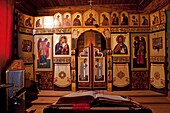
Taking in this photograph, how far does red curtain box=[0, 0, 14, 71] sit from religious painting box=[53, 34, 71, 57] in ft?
6.19

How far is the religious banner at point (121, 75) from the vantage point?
286 inches

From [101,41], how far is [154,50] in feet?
7.55

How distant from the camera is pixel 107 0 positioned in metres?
7.92

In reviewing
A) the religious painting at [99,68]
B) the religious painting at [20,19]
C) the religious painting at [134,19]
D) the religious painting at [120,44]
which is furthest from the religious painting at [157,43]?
the religious painting at [20,19]

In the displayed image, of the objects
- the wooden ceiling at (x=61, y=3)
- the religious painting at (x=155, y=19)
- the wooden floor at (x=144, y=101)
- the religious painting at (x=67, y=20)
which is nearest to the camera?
the wooden floor at (x=144, y=101)

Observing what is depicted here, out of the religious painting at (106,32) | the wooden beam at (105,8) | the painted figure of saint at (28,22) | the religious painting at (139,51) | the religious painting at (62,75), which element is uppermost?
the wooden beam at (105,8)

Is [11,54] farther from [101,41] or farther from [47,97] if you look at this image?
[101,41]

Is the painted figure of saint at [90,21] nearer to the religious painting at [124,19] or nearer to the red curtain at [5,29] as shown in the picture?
the religious painting at [124,19]

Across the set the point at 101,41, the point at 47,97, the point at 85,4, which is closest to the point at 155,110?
the point at 47,97

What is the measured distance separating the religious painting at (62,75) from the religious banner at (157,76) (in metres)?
2.89

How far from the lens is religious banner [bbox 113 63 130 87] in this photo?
725cm

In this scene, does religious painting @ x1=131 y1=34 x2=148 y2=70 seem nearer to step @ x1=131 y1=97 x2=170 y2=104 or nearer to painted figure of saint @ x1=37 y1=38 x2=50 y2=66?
step @ x1=131 y1=97 x2=170 y2=104

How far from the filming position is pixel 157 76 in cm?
676

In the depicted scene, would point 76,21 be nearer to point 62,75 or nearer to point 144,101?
point 62,75
